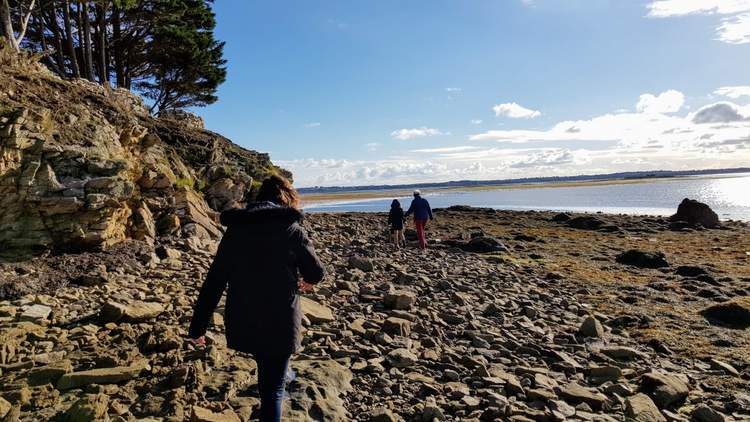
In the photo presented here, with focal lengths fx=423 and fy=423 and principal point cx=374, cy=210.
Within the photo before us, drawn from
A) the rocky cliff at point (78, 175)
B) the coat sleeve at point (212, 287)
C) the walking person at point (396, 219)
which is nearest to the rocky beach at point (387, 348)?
the rocky cliff at point (78, 175)

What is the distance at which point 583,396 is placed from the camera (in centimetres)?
575

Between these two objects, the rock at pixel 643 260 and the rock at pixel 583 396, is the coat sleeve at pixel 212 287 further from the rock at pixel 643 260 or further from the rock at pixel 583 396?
the rock at pixel 643 260

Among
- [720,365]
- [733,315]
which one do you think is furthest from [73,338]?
[733,315]

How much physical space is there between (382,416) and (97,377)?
3285 millimetres

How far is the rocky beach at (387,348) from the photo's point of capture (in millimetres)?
4840

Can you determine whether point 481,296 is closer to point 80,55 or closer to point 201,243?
point 201,243

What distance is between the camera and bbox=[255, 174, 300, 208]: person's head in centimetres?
401

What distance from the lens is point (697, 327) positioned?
33.1ft

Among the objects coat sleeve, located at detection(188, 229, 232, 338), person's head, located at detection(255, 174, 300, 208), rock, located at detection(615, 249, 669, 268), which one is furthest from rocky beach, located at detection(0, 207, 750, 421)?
rock, located at detection(615, 249, 669, 268)

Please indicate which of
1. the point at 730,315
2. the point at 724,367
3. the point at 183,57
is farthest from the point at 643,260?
the point at 183,57

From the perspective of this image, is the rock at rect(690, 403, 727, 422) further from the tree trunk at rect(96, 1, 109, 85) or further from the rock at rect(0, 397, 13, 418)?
the tree trunk at rect(96, 1, 109, 85)

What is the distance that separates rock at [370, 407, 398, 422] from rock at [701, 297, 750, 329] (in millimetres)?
10042

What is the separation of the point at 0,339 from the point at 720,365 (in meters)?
11.4

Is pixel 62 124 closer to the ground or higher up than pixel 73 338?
higher up
